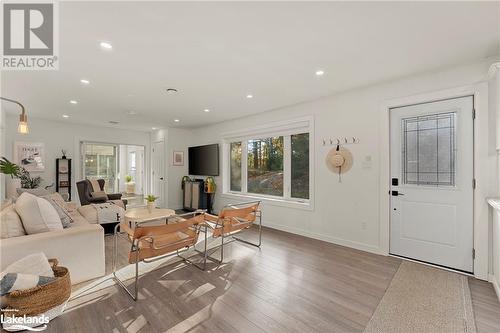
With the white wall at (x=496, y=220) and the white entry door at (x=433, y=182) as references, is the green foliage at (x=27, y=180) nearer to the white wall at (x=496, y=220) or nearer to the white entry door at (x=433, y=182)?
the white entry door at (x=433, y=182)

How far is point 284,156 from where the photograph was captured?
188 inches

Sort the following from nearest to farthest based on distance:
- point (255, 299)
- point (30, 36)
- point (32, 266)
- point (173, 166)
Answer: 1. point (32, 266)
2. point (30, 36)
3. point (255, 299)
4. point (173, 166)

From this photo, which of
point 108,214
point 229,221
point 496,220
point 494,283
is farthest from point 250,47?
point 108,214

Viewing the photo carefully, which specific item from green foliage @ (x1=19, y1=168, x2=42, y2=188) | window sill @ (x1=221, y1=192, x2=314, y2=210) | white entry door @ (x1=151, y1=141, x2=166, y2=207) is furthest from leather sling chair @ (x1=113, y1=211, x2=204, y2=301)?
green foliage @ (x1=19, y1=168, x2=42, y2=188)

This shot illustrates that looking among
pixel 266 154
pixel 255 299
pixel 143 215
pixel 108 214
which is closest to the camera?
pixel 255 299

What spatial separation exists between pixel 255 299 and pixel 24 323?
5.94 ft

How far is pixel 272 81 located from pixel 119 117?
411cm

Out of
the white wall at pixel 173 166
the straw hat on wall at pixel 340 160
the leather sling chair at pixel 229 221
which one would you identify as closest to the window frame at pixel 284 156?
the straw hat on wall at pixel 340 160

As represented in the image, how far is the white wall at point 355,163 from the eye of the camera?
306 cm

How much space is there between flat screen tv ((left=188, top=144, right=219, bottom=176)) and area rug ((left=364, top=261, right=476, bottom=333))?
4.53m

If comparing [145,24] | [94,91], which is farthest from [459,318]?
[94,91]

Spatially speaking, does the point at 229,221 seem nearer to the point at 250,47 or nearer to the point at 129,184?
the point at 250,47

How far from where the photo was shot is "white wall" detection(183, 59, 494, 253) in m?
3.06

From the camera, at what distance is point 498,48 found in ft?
7.68
